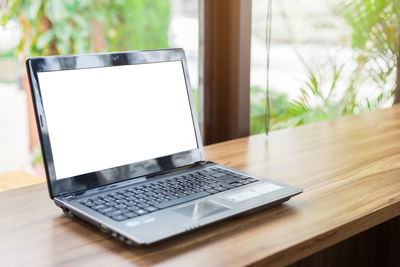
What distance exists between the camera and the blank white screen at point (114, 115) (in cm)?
91

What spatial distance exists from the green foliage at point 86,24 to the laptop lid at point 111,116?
401 mm

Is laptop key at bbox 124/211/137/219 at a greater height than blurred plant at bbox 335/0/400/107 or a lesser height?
lesser

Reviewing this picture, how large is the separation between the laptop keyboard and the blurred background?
52cm

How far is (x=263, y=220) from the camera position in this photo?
2.88 ft

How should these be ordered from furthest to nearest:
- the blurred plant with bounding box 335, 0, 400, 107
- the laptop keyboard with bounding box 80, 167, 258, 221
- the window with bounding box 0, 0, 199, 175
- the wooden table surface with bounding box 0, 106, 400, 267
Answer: the blurred plant with bounding box 335, 0, 400, 107 < the window with bounding box 0, 0, 199, 175 < the laptop keyboard with bounding box 80, 167, 258, 221 < the wooden table surface with bounding box 0, 106, 400, 267

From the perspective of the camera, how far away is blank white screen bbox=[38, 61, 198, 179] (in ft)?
2.98

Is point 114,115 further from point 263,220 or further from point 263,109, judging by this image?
point 263,109

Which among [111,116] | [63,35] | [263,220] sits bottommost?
[263,220]

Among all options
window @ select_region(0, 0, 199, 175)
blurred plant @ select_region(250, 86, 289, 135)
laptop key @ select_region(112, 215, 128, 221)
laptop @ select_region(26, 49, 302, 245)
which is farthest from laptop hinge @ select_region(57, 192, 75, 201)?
blurred plant @ select_region(250, 86, 289, 135)

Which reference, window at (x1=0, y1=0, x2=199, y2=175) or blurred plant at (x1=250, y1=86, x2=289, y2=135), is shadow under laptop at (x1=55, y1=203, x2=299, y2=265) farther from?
blurred plant at (x1=250, y1=86, x2=289, y2=135)

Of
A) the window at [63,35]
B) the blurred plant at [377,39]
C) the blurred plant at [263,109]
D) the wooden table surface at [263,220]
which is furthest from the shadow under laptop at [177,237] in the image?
the blurred plant at [377,39]

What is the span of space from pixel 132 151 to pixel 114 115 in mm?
75

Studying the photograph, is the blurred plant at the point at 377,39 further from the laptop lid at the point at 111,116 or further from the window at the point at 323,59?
the laptop lid at the point at 111,116

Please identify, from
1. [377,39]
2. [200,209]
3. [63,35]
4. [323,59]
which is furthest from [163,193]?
[377,39]
